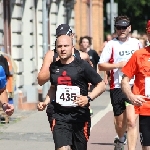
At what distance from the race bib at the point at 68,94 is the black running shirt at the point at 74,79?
5 centimetres

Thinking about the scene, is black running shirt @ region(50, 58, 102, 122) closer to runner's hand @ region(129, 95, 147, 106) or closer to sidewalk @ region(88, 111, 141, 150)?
runner's hand @ region(129, 95, 147, 106)

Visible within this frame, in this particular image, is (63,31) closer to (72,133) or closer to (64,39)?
(64,39)

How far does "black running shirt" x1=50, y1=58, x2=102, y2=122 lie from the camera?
8.12 metres

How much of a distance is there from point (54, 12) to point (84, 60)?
2107cm

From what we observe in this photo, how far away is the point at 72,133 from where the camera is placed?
821 centimetres

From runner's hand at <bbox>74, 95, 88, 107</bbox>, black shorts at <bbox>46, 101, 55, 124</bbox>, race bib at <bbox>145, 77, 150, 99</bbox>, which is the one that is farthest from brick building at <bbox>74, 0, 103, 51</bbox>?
runner's hand at <bbox>74, 95, 88, 107</bbox>

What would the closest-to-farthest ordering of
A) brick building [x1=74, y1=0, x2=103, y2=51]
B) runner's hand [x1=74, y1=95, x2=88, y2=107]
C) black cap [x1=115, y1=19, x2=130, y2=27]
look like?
runner's hand [x1=74, y1=95, x2=88, y2=107]
black cap [x1=115, y1=19, x2=130, y2=27]
brick building [x1=74, y1=0, x2=103, y2=51]

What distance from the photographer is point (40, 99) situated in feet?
71.9

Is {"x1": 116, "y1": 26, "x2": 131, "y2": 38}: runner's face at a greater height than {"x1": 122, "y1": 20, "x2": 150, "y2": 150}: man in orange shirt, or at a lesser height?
greater

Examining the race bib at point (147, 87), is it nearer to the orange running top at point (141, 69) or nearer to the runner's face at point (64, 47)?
the orange running top at point (141, 69)

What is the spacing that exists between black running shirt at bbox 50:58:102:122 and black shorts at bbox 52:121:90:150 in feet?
0.21

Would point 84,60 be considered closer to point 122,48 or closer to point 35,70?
point 122,48

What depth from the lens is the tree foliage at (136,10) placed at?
69.3 metres

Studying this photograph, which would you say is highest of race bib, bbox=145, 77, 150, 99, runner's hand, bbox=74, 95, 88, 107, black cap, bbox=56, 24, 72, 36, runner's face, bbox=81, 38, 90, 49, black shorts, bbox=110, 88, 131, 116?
black cap, bbox=56, 24, 72, 36
